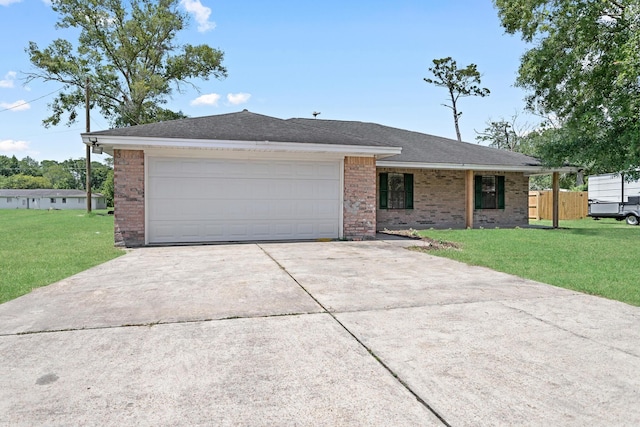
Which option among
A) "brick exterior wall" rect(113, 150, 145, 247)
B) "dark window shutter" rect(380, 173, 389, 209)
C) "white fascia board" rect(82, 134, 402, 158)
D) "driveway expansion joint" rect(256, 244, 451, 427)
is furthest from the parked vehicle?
"brick exterior wall" rect(113, 150, 145, 247)

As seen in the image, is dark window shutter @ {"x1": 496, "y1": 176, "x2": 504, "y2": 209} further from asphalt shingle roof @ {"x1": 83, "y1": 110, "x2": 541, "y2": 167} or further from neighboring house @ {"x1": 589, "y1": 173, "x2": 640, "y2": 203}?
neighboring house @ {"x1": 589, "y1": 173, "x2": 640, "y2": 203}

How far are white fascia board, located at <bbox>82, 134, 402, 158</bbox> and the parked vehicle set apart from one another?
57.7 feet

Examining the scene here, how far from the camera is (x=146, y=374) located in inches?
109

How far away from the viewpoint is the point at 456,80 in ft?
117

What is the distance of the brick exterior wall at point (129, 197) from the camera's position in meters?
9.81

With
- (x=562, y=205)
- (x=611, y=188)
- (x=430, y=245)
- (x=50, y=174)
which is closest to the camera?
(x=430, y=245)

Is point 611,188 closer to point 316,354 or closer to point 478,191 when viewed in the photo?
point 478,191

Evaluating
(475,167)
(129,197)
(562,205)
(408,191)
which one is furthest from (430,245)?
(562,205)

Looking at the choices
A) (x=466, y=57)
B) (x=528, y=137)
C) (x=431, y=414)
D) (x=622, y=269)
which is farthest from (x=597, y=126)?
(x=528, y=137)

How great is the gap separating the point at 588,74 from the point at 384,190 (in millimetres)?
9070

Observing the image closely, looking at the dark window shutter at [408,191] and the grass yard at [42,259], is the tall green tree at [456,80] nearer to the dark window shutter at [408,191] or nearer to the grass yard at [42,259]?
the dark window shutter at [408,191]

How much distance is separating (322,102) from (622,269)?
20401 mm

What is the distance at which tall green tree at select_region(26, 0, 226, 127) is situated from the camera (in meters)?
29.3

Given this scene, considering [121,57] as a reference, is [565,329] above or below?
below
